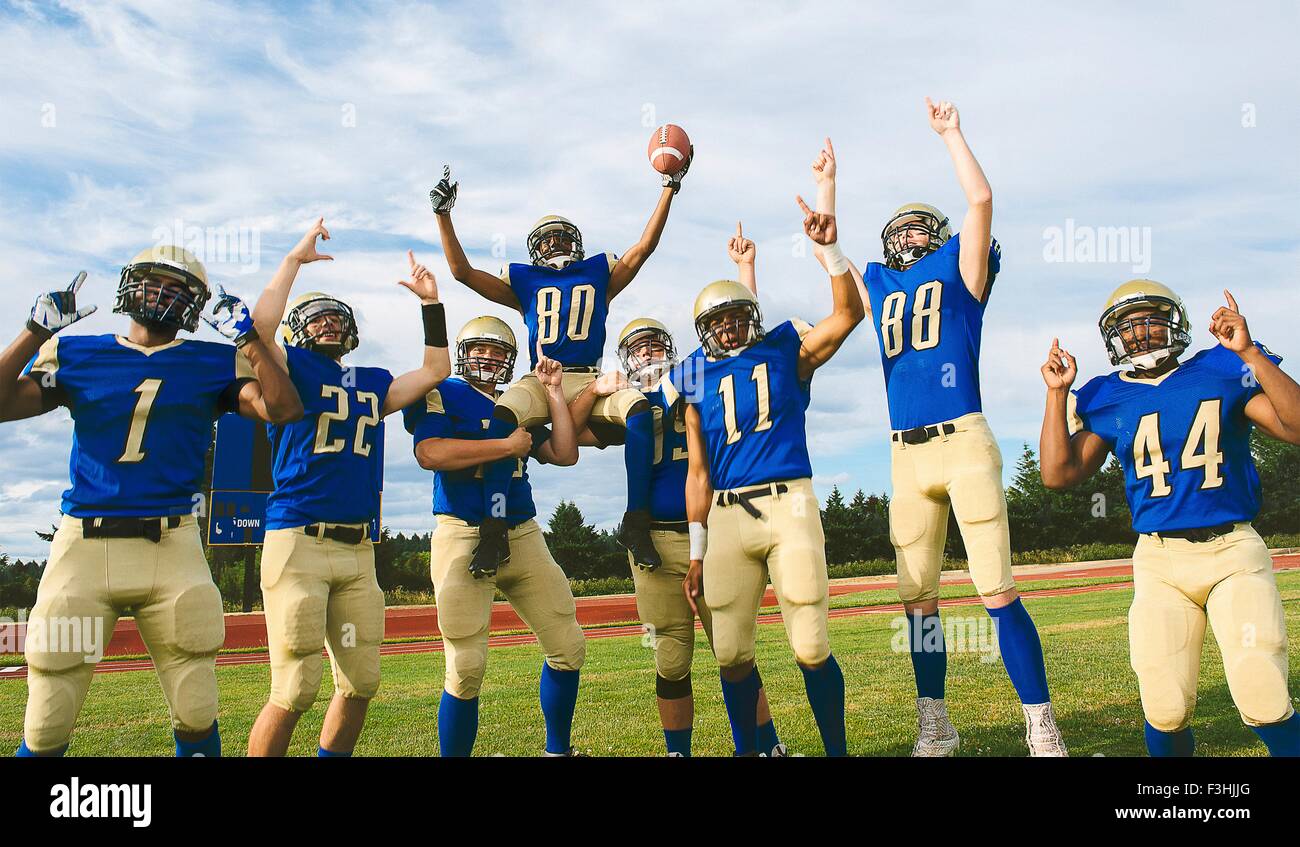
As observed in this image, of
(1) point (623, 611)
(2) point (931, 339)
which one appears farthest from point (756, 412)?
(1) point (623, 611)

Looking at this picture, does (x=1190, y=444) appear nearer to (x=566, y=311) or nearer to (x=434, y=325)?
(x=566, y=311)

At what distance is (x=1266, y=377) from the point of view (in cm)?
436

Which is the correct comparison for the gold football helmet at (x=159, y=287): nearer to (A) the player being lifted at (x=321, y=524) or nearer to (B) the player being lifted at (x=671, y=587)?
(A) the player being lifted at (x=321, y=524)

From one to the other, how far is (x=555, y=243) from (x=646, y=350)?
1.53 m

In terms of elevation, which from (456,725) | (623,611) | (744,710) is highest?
(744,710)

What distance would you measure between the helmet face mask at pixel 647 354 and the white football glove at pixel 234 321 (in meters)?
2.37

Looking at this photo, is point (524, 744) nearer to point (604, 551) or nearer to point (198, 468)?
point (198, 468)

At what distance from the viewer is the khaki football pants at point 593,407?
5703 mm

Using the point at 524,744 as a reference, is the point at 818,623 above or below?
above

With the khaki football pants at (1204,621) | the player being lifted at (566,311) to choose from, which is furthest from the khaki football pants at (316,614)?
the khaki football pants at (1204,621)

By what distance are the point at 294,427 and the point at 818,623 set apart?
3.19 metres
